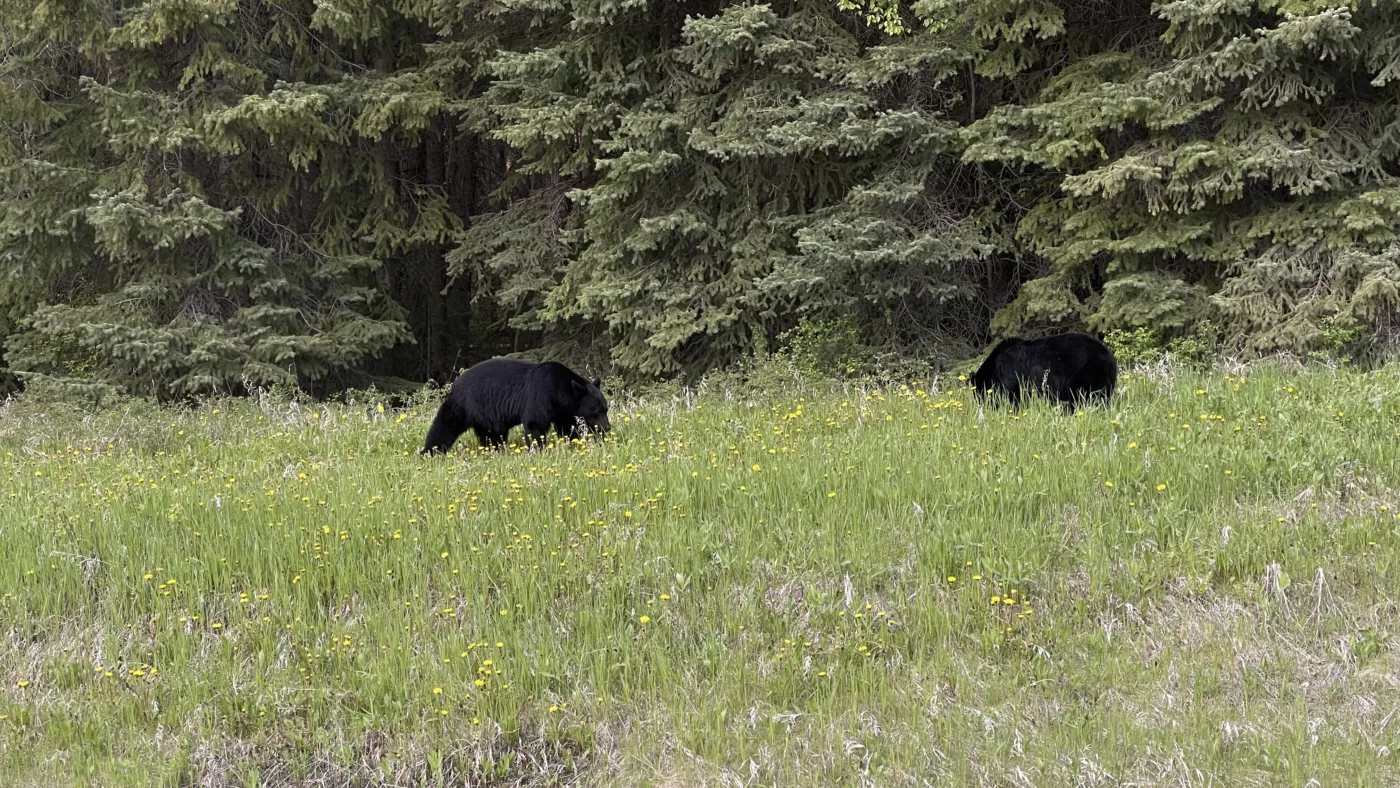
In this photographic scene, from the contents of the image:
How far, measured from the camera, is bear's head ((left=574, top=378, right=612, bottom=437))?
29.5 feet

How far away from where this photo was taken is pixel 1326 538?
528cm

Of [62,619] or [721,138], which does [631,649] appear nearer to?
[62,619]

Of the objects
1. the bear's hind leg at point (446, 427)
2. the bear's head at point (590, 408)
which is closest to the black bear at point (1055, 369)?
the bear's head at point (590, 408)

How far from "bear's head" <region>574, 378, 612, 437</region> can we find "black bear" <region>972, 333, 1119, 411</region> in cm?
304

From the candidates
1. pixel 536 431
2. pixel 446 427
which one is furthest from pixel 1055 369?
pixel 446 427

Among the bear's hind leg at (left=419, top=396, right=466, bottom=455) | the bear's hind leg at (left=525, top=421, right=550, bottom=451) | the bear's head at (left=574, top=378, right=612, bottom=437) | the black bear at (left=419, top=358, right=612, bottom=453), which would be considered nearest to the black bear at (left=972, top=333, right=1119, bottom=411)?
the bear's head at (left=574, top=378, right=612, bottom=437)

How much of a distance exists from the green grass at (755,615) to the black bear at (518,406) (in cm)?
137

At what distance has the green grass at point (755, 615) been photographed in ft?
13.6

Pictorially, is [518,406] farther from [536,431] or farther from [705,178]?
[705,178]

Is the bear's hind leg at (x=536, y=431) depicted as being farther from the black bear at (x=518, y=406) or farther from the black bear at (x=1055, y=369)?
the black bear at (x=1055, y=369)

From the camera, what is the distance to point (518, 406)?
8945mm

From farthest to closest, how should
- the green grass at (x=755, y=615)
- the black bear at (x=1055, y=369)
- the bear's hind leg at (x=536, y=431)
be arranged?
the bear's hind leg at (x=536, y=431)
the black bear at (x=1055, y=369)
the green grass at (x=755, y=615)

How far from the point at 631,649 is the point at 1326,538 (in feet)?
10.8

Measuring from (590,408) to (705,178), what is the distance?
5.60 metres
